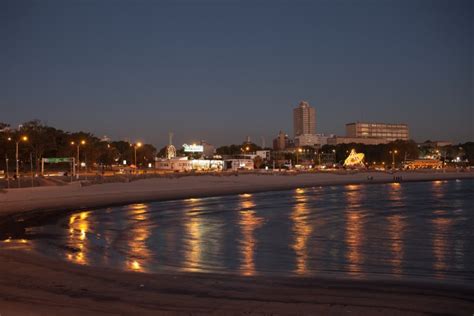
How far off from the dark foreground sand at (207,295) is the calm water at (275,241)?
4.78 ft

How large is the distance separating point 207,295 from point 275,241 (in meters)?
9.33

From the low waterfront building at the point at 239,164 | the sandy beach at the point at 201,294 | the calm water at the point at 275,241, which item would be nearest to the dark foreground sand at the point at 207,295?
the sandy beach at the point at 201,294

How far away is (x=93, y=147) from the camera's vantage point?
386 ft

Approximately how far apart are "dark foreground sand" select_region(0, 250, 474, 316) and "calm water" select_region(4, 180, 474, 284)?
4.78 feet

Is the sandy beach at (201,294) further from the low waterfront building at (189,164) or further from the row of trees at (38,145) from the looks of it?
the low waterfront building at (189,164)

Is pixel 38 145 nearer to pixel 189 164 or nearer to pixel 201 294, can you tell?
pixel 189 164

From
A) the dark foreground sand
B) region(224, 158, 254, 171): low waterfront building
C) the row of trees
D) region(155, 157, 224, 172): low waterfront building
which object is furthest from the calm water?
region(224, 158, 254, 171): low waterfront building

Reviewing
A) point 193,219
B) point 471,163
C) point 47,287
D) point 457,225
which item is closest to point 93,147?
point 193,219

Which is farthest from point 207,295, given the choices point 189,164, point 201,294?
point 189,164

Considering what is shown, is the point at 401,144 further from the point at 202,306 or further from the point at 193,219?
the point at 202,306

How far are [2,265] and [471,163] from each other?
19520 centimetres

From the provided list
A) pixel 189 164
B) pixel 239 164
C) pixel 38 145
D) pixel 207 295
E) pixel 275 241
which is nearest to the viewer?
pixel 207 295

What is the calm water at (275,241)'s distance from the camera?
14.1 metres

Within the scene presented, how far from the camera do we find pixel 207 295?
34.1 ft
